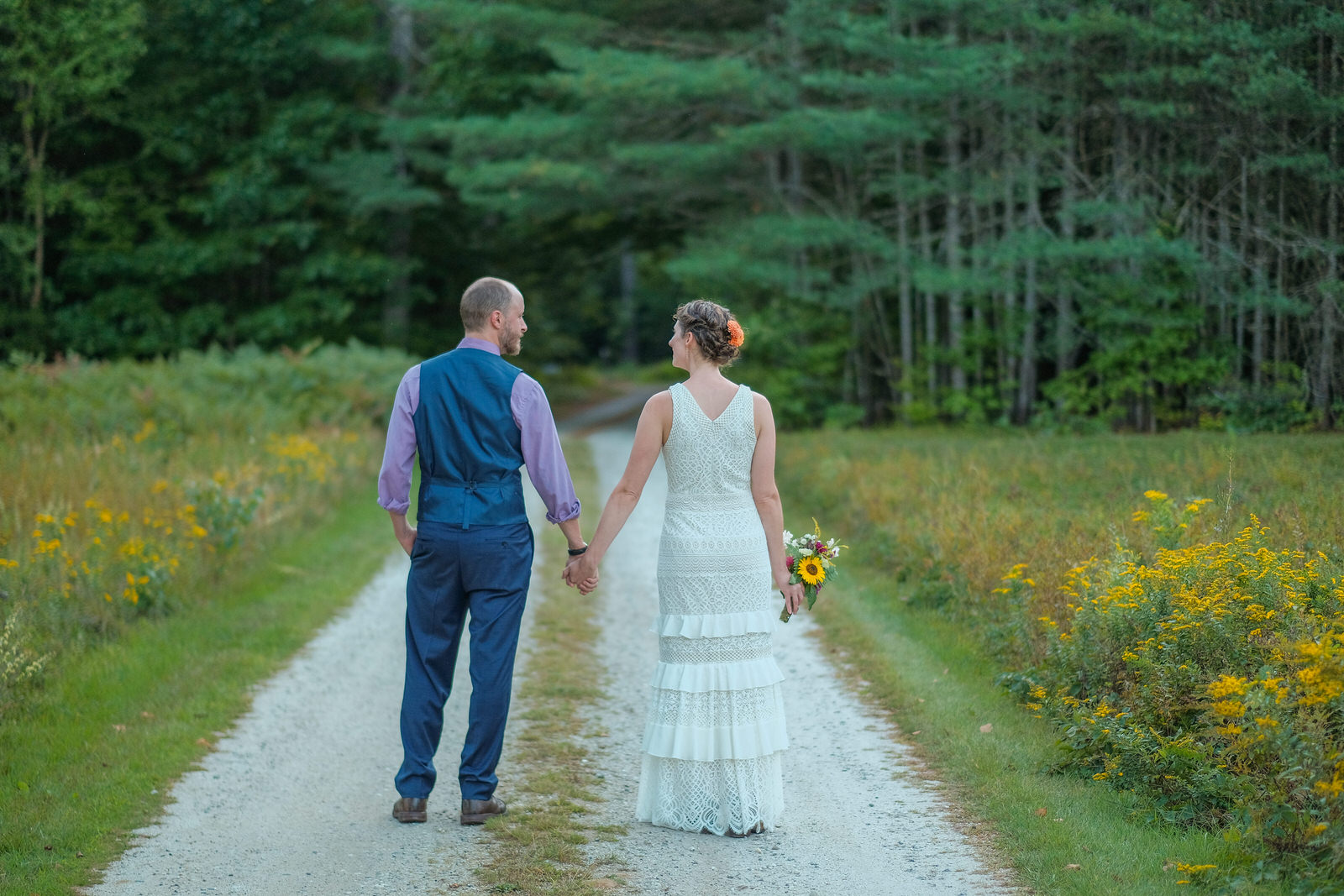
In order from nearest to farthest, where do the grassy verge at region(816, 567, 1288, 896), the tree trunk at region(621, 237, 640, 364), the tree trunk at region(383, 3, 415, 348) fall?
the grassy verge at region(816, 567, 1288, 896) < the tree trunk at region(383, 3, 415, 348) < the tree trunk at region(621, 237, 640, 364)

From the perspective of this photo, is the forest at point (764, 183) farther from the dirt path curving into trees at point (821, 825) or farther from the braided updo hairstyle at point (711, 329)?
the braided updo hairstyle at point (711, 329)

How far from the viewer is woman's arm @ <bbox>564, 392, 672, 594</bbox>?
15.8 feet

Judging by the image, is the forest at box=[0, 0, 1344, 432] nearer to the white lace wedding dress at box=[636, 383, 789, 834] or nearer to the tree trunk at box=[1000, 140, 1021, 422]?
the tree trunk at box=[1000, 140, 1021, 422]

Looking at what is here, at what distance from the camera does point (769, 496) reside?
4922mm

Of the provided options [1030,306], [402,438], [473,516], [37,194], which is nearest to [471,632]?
[473,516]

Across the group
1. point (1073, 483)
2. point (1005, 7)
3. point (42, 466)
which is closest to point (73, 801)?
point (42, 466)

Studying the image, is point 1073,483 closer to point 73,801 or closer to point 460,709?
point 460,709

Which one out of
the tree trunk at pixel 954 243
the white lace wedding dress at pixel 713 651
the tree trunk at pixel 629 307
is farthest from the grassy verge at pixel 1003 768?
the tree trunk at pixel 629 307

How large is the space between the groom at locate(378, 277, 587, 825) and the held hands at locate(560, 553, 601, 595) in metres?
0.06

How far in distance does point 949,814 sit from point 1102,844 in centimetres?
68

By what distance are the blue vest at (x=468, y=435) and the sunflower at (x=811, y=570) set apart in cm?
118

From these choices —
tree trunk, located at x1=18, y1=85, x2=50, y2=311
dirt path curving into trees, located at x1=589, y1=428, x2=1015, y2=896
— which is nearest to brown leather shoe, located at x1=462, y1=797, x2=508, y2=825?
dirt path curving into trees, located at x1=589, y1=428, x2=1015, y2=896

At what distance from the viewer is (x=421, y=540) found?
4.89m

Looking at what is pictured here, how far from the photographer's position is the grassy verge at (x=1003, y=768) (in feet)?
14.1
